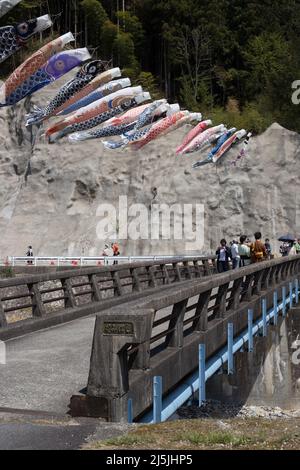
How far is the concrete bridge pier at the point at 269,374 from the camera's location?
1335 cm

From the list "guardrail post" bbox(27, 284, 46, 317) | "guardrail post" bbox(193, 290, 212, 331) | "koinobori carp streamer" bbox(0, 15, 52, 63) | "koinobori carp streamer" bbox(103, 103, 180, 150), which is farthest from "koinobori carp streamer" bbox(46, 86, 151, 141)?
"guardrail post" bbox(193, 290, 212, 331)

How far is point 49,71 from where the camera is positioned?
33.7 meters

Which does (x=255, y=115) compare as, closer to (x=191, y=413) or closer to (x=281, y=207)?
(x=281, y=207)

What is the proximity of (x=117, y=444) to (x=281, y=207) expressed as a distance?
44793mm

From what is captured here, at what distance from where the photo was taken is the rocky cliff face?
47844 mm

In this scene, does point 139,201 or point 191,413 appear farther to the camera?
point 139,201

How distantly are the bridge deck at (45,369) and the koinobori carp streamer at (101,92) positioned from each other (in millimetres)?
28830

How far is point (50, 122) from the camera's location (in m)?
55.4

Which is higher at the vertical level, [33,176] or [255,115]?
[255,115]

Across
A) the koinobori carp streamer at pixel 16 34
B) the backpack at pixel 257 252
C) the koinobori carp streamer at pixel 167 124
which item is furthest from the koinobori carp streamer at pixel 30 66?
the backpack at pixel 257 252

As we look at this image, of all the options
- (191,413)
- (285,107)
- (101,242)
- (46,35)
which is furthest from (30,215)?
(191,413)

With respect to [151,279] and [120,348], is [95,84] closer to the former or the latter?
[151,279]

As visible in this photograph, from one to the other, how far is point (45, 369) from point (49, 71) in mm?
27651

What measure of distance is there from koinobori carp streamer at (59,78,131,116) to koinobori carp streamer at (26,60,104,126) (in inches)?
32.9
